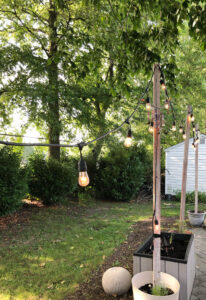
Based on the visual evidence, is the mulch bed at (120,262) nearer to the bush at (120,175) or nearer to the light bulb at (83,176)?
the light bulb at (83,176)

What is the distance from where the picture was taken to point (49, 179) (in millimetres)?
8688

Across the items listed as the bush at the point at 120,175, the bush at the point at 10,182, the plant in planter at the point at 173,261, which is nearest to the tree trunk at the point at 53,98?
the bush at the point at 10,182

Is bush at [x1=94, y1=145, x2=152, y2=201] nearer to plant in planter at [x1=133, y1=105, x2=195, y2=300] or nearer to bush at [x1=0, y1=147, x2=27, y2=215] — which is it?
bush at [x1=0, y1=147, x2=27, y2=215]

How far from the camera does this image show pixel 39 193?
8.83m

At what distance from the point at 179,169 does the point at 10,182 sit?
8.25 meters

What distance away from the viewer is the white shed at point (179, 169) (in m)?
11.6

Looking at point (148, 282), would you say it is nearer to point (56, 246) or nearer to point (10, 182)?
point (56, 246)

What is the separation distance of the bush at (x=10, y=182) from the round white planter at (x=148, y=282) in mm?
5085

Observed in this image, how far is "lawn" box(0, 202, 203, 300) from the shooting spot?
3.71 m

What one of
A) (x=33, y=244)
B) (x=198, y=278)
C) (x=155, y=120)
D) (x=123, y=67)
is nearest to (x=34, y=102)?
(x=33, y=244)

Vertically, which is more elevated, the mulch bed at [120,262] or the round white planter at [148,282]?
the round white planter at [148,282]

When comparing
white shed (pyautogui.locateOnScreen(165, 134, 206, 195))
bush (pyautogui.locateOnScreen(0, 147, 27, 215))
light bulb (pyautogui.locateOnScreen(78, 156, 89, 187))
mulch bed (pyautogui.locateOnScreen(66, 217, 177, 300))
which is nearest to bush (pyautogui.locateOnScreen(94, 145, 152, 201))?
white shed (pyautogui.locateOnScreen(165, 134, 206, 195))

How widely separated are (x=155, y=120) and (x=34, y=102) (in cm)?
588

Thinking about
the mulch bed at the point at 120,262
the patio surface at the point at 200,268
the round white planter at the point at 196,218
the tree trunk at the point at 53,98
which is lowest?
the mulch bed at the point at 120,262
